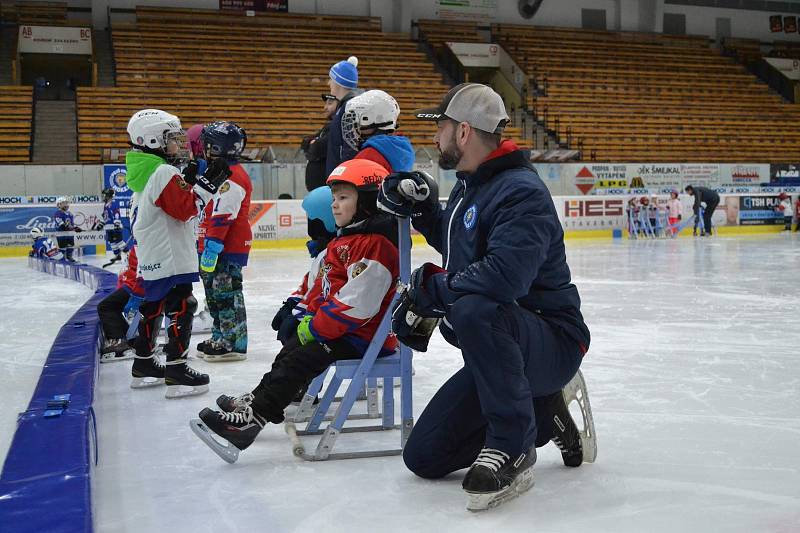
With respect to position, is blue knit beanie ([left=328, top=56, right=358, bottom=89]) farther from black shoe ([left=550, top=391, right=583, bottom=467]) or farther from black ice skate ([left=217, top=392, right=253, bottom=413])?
black shoe ([left=550, top=391, right=583, bottom=467])

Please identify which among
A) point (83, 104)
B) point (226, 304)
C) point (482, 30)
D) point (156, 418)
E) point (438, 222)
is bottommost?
point (156, 418)

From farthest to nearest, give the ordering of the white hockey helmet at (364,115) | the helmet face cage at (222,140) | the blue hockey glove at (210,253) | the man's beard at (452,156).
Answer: the blue hockey glove at (210,253) < the helmet face cage at (222,140) < the white hockey helmet at (364,115) < the man's beard at (452,156)

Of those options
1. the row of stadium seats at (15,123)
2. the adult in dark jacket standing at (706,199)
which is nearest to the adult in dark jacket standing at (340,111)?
the row of stadium seats at (15,123)

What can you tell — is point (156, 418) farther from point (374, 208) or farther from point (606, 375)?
point (606, 375)

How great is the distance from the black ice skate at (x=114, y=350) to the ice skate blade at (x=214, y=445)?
2216mm

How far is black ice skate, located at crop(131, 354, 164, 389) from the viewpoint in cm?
387

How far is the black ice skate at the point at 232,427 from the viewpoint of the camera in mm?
2572

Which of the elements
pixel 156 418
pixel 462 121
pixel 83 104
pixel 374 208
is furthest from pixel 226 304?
pixel 83 104

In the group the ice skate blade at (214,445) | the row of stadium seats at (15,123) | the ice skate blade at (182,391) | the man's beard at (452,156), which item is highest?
the row of stadium seats at (15,123)

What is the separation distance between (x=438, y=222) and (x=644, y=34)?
2759 centimetres

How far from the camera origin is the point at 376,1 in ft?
81.6

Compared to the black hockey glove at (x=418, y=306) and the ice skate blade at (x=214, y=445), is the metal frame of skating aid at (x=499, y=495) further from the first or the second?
the ice skate blade at (x=214, y=445)

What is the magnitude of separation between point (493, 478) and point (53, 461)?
1.18 metres

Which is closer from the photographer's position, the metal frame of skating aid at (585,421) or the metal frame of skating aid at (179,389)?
the metal frame of skating aid at (585,421)
